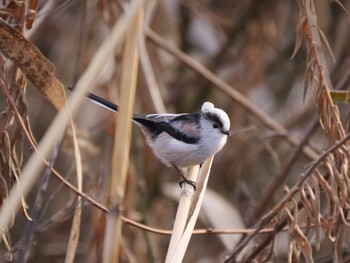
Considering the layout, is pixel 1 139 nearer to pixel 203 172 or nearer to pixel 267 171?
pixel 203 172

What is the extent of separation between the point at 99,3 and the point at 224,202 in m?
1.09

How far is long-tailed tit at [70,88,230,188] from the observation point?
7.50 ft

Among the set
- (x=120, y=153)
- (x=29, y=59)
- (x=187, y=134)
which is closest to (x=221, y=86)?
(x=187, y=134)

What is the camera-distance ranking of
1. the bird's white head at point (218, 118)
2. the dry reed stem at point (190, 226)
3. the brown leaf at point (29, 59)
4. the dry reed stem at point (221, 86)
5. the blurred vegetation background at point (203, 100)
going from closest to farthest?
the dry reed stem at point (190, 226), the brown leaf at point (29, 59), the bird's white head at point (218, 118), the dry reed stem at point (221, 86), the blurred vegetation background at point (203, 100)

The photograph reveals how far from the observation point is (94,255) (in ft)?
8.96

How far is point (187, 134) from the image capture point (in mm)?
2387

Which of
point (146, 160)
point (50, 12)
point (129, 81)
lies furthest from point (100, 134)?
point (129, 81)

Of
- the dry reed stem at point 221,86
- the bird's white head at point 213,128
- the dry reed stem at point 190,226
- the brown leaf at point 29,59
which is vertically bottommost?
the dry reed stem at point 190,226

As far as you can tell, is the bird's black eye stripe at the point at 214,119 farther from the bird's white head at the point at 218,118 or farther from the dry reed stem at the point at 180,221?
the dry reed stem at the point at 180,221

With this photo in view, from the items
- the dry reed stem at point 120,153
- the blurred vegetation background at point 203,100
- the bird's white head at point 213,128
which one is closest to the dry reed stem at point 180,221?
the dry reed stem at point 120,153

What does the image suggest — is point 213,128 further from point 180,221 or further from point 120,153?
point 120,153

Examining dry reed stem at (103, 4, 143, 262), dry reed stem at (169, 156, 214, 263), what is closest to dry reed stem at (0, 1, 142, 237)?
dry reed stem at (103, 4, 143, 262)

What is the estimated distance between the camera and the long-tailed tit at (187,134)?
7.50ft

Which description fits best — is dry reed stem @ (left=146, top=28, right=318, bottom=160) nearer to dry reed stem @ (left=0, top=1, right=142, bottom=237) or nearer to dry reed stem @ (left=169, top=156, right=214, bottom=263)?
dry reed stem @ (left=169, top=156, right=214, bottom=263)
